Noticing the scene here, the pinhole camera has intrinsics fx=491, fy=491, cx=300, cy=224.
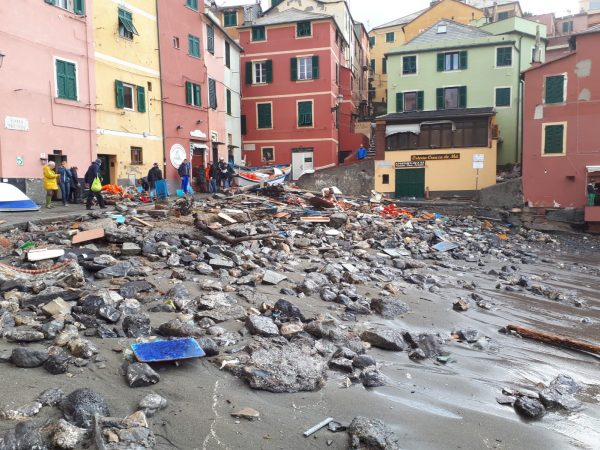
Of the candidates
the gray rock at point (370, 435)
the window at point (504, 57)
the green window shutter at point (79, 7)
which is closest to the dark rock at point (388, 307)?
the gray rock at point (370, 435)

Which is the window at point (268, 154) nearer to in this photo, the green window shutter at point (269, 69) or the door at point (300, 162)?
the door at point (300, 162)

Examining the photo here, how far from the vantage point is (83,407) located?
3816 millimetres

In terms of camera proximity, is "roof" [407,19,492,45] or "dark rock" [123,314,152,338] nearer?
"dark rock" [123,314,152,338]

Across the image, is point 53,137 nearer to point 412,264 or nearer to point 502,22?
point 412,264

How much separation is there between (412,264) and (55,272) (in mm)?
8148

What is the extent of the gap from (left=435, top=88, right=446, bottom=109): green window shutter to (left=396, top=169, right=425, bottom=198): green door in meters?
6.85

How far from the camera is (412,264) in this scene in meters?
12.4

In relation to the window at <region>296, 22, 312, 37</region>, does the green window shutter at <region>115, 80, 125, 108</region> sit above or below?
below

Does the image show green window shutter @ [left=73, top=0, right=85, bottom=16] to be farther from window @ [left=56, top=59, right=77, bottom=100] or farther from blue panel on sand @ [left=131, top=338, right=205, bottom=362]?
blue panel on sand @ [left=131, top=338, right=205, bottom=362]

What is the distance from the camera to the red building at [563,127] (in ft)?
78.1

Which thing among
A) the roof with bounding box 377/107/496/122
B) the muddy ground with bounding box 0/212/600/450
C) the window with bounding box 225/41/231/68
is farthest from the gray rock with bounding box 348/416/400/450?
→ the window with bounding box 225/41/231/68

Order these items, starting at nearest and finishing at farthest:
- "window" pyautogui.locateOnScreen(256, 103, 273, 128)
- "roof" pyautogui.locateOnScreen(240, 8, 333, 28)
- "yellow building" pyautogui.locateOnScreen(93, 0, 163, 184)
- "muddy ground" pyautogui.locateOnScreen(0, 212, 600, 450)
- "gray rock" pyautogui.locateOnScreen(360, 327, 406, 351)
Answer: "muddy ground" pyautogui.locateOnScreen(0, 212, 600, 450) < "gray rock" pyautogui.locateOnScreen(360, 327, 406, 351) < "yellow building" pyautogui.locateOnScreen(93, 0, 163, 184) < "roof" pyautogui.locateOnScreen(240, 8, 333, 28) < "window" pyautogui.locateOnScreen(256, 103, 273, 128)

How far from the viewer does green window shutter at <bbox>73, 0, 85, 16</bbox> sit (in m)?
20.1

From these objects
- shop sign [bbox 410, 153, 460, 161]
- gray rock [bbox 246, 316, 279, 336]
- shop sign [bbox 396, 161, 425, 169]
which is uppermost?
shop sign [bbox 410, 153, 460, 161]
